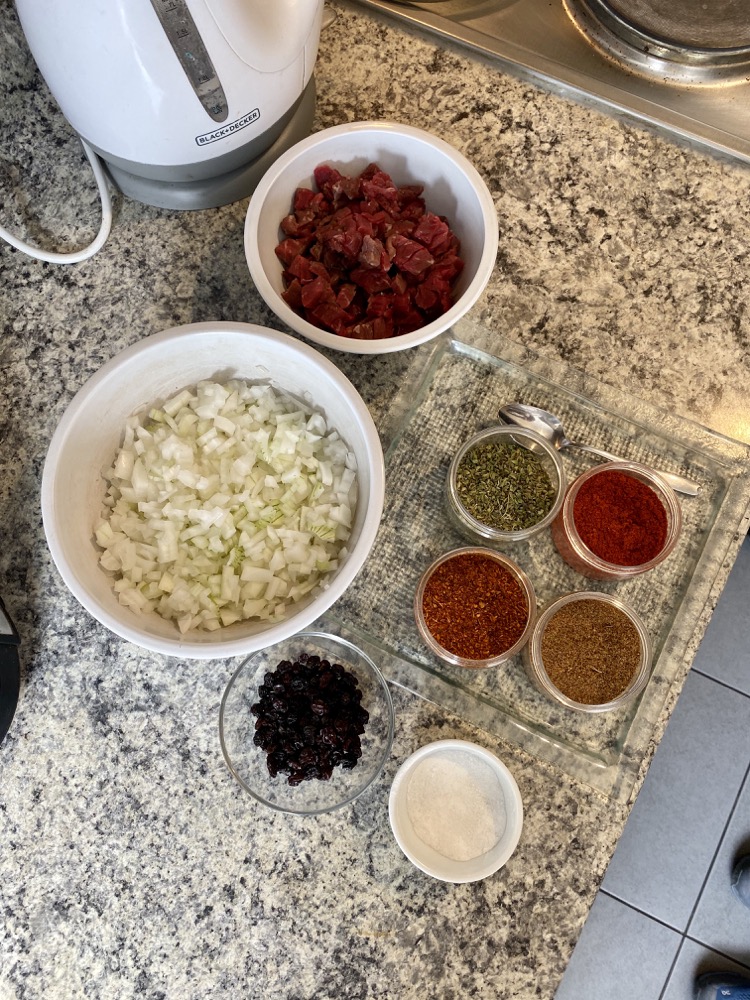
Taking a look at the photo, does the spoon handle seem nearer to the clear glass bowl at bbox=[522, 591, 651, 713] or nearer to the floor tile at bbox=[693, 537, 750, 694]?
the clear glass bowl at bbox=[522, 591, 651, 713]

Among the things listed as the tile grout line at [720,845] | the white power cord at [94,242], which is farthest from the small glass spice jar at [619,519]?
the tile grout line at [720,845]

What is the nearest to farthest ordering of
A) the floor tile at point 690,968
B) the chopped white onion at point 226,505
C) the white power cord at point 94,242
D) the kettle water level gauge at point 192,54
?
the kettle water level gauge at point 192,54 → the chopped white onion at point 226,505 → the white power cord at point 94,242 → the floor tile at point 690,968

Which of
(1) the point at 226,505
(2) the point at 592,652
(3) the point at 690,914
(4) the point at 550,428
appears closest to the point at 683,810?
(3) the point at 690,914

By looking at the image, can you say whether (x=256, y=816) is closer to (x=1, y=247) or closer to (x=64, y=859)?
(x=64, y=859)

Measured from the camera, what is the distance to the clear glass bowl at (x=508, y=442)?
96cm

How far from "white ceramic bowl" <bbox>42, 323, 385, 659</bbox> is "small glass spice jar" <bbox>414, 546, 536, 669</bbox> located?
0.15 metres

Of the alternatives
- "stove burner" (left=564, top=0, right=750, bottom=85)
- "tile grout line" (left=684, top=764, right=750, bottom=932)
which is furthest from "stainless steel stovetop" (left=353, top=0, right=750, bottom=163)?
"tile grout line" (left=684, top=764, right=750, bottom=932)

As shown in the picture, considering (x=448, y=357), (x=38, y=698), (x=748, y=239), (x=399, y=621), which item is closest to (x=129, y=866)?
(x=38, y=698)

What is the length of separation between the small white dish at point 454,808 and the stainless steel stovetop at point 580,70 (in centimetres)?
88

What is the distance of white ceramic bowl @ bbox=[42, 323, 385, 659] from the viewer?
2.62ft

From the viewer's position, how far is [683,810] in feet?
5.80

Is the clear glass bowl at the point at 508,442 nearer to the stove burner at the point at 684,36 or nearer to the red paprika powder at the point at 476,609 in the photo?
the red paprika powder at the point at 476,609

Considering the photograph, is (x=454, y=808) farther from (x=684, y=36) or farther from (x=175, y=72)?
(x=684, y=36)

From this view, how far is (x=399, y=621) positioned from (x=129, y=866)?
0.44m
